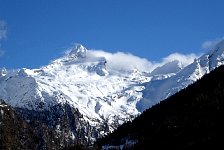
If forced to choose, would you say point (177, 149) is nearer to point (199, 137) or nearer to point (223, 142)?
point (199, 137)

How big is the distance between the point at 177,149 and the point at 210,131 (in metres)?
14.1

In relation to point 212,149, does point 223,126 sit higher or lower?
higher

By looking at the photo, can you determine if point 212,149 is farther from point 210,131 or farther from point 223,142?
point 210,131

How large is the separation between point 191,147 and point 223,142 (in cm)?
1823

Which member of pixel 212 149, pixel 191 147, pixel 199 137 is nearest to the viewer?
pixel 212 149

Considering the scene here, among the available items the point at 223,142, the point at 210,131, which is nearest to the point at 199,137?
the point at 210,131

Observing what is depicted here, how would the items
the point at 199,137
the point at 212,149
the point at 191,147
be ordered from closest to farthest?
the point at 212,149
the point at 191,147
the point at 199,137

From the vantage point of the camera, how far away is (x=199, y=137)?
655ft

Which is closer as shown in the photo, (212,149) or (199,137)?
(212,149)

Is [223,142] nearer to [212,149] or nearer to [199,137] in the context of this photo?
[212,149]

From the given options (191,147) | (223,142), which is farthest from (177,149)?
(223,142)

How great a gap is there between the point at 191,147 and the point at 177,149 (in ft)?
26.4

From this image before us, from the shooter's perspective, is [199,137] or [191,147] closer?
[191,147]

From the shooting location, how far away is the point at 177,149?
636 ft
